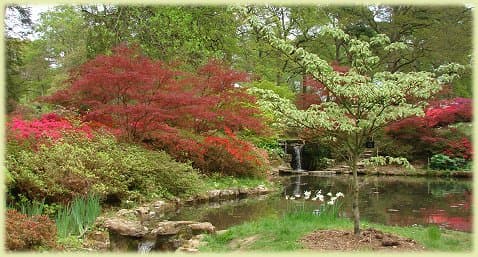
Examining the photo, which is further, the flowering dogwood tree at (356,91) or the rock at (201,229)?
the rock at (201,229)

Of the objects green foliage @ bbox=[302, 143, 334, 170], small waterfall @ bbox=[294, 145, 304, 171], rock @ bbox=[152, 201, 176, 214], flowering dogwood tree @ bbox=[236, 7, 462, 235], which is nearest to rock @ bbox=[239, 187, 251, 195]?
rock @ bbox=[152, 201, 176, 214]

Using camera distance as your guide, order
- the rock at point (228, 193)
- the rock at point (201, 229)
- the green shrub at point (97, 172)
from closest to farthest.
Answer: the rock at point (201, 229) → the green shrub at point (97, 172) → the rock at point (228, 193)

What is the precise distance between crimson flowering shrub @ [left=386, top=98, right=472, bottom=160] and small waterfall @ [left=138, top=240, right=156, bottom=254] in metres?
15.0

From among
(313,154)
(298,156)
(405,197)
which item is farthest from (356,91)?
(313,154)

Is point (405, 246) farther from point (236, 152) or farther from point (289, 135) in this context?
point (289, 135)

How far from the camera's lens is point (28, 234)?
5.54m

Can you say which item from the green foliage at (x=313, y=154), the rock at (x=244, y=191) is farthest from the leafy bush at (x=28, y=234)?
the green foliage at (x=313, y=154)

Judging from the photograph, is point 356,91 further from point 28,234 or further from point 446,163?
point 446,163

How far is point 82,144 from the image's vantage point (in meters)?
9.77

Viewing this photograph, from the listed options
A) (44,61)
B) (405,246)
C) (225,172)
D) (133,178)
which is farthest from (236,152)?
(44,61)

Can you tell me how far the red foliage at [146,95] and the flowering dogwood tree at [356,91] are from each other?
4.99 metres

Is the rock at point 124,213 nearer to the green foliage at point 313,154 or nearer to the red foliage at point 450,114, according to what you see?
the green foliage at point 313,154

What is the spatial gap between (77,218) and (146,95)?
4.74 m

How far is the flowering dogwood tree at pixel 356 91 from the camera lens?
604 cm
